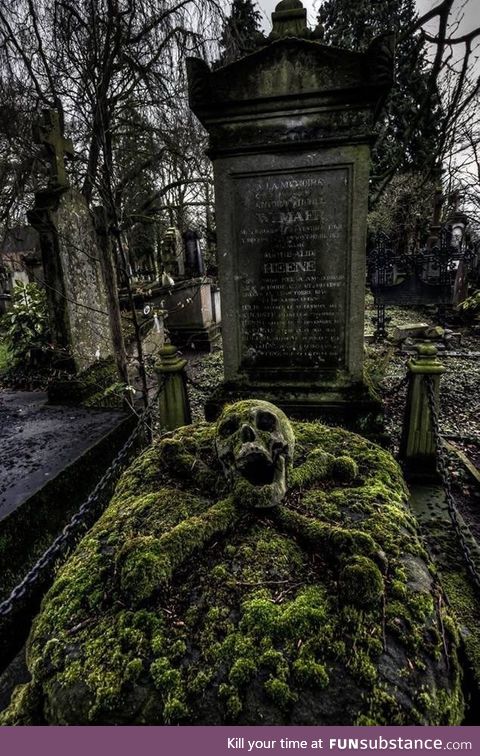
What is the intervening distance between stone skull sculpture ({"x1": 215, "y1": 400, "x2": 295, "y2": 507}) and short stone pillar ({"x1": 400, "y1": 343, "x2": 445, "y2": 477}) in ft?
6.27

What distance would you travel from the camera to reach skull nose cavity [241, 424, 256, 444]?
1913 mm

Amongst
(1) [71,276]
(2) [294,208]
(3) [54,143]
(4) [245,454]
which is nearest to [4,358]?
(1) [71,276]

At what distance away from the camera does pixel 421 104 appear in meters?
5.01

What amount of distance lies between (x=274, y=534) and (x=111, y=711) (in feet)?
2.87

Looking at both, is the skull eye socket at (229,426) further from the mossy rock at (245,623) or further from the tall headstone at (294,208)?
the tall headstone at (294,208)

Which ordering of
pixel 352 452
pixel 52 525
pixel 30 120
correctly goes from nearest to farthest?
pixel 352 452, pixel 52 525, pixel 30 120

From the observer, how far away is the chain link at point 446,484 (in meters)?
2.03

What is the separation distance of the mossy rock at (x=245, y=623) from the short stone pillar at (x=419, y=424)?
1744mm

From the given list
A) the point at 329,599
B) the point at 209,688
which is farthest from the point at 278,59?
the point at 209,688

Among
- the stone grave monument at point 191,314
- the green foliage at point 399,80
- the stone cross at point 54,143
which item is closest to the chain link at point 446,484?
the green foliage at point 399,80

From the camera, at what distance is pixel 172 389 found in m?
3.89

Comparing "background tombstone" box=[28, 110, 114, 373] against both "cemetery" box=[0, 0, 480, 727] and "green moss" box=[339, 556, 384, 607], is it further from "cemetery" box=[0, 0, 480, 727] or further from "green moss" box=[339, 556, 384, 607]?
"green moss" box=[339, 556, 384, 607]
